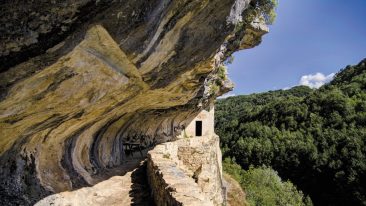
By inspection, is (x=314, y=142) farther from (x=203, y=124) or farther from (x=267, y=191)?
(x=203, y=124)

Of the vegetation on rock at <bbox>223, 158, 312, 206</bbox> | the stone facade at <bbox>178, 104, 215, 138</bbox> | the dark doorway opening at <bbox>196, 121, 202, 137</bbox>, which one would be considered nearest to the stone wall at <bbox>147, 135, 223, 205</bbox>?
the stone facade at <bbox>178, 104, 215, 138</bbox>

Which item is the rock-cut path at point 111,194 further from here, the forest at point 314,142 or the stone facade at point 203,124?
the forest at point 314,142

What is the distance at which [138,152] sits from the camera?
48.6ft

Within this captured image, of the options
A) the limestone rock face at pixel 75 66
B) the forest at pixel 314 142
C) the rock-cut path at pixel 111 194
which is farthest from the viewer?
the forest at pixel 314 142

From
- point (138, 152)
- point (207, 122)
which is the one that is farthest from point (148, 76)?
point (207, 122)

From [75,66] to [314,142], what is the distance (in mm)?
39522

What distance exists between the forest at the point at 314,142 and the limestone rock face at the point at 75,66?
1162 inches

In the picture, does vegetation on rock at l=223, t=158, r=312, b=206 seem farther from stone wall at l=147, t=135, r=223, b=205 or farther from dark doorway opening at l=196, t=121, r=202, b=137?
stone wall at l=147, t=135, r=223, b=205

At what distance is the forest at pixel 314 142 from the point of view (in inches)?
1334

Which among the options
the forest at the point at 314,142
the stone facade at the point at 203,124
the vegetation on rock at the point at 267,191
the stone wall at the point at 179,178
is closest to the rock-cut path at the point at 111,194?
the stone wall at the point at 179,178

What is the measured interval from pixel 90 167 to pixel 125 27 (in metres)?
5.11

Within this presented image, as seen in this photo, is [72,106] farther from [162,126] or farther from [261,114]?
[261,114]

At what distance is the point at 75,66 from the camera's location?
4770 millimetres

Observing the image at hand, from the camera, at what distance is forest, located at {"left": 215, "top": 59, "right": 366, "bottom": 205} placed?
111 ft
